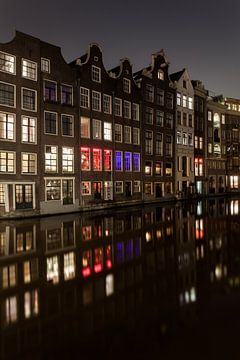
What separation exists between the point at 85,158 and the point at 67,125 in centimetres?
516

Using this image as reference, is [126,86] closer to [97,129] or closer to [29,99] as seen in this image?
[97,129]

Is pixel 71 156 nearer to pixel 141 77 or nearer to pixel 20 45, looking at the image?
pixel 20 45

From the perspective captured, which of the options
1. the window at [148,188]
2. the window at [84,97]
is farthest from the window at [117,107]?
the window at [148,188]

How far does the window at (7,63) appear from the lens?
32844 millimetres

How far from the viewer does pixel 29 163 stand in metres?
34.9

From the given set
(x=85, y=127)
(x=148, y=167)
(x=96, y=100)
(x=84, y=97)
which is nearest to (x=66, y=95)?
(x=84, y=97)

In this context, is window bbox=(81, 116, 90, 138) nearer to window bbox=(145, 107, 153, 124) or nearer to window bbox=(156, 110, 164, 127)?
window bbox=(145, 107, 153, 124)

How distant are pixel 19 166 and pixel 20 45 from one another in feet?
45.8

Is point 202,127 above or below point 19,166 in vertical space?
above

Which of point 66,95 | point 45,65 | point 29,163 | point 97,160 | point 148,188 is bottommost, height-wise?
point 148,188

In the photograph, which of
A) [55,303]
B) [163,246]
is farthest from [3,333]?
[163,246]

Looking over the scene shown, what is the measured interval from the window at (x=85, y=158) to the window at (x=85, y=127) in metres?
1.91

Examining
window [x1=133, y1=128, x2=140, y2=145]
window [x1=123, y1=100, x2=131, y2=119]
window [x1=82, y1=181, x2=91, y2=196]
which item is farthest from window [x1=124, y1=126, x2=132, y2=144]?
window [x1=82, y1=181, x2=91, y2=196]

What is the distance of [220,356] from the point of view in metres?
5.96
